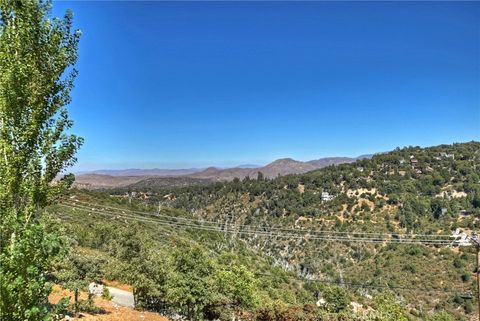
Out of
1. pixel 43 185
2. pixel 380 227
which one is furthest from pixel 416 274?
pixel 43 185

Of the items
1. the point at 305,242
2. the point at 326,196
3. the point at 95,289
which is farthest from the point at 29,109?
the point at 326,196

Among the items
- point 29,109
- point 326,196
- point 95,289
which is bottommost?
point 95,289

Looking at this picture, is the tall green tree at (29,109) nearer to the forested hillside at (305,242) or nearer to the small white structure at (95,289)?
the forested hillside at (305,242)

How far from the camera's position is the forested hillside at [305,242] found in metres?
28.7

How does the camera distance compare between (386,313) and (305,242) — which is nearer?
(386,313)

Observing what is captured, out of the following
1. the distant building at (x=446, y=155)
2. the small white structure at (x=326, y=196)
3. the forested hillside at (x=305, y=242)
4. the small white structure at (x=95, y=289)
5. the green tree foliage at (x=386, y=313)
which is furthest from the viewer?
the distant building at (x=446, y=155)

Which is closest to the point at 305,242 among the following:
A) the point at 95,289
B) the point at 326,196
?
the point at 326,196

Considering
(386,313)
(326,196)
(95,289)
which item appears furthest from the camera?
(326,196)

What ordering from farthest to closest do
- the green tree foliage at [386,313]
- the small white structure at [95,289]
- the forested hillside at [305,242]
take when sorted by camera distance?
the green tree foliage at [386,313] → the small white structure at [95,289] → the forested hillside at [305,242]

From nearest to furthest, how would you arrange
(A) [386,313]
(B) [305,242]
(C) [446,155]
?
(A) [386,313] < (B) [305,242] < (C) [446,155]

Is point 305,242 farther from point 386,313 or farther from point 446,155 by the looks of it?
point 446,155

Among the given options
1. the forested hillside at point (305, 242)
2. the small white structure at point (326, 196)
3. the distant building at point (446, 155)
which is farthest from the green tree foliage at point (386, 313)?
the distant building at point (446, 155)

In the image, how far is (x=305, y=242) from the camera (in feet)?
324

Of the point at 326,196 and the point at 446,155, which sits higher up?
the point at 446,155
